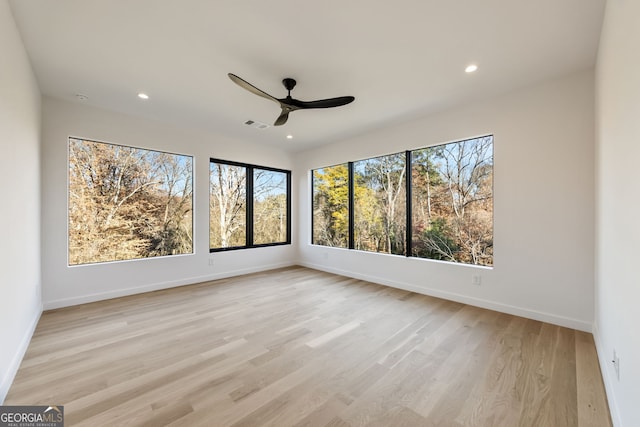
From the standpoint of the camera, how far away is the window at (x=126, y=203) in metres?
3.62

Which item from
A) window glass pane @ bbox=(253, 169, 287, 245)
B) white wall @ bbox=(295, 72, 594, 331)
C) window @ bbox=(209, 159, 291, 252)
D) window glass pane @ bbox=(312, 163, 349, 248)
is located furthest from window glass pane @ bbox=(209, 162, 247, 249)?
white wall @ bbox=(295, 72, 594, 331)

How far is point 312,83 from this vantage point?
2906 millimetres

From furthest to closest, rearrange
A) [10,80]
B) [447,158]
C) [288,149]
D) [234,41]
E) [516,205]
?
[288,149], [447,158], [516,205], [234,41], [10,80]

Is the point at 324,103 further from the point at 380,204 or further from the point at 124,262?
the point at 124,262

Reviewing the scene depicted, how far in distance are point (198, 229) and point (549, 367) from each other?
4.80 m

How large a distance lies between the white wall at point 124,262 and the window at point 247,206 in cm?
17

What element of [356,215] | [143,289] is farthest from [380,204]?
[143,289]

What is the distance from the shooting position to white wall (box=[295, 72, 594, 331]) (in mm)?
2699

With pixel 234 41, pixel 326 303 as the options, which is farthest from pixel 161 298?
pixel 234 41

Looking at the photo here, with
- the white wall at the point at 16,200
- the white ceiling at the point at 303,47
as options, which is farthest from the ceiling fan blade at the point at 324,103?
the white wall at the point at 16,200

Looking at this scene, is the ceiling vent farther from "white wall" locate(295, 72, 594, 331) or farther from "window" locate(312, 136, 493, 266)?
"white wall" locate(295, 72, 594, 331)

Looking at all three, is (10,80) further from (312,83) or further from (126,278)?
(126,278)

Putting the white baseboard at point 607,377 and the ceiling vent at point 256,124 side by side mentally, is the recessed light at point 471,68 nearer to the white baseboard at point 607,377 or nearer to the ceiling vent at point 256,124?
the white baseboard at point 607,377

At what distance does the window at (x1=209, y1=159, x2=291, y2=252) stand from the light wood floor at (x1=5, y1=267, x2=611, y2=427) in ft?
6.22
